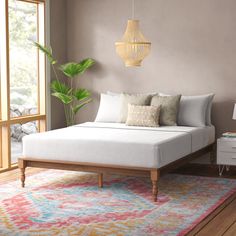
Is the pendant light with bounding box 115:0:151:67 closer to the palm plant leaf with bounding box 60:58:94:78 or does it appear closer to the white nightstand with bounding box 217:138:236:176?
the palm plant leaf with bounding box 60:58:94:78

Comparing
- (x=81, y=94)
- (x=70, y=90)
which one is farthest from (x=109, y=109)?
(x=70, y=90)

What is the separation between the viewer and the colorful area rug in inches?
182

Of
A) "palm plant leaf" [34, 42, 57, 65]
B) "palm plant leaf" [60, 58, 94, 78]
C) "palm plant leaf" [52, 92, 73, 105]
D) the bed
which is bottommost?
the bed

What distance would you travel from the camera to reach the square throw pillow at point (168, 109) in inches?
281

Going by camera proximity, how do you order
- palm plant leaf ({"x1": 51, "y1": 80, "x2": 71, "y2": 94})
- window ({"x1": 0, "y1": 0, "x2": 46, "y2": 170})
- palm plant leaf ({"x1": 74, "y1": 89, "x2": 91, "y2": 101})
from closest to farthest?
window ({"x1": 0, "y1": 0, "x2": 46, "y2": 170}), palm plant leaf ({"x1": 51, "y1": 80, "x2": 71, "y2": 94}), palm plant leaf ({"x1": 74, "y1": 89, "x2": 91, "y2": 101})

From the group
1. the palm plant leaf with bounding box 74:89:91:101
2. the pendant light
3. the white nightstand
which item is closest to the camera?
the white nightstand

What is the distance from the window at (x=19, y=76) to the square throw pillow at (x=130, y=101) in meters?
1.26

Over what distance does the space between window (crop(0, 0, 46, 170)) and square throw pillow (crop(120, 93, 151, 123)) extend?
1256mm

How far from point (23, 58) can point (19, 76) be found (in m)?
0.27

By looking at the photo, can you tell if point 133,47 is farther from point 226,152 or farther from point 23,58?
point 226,152

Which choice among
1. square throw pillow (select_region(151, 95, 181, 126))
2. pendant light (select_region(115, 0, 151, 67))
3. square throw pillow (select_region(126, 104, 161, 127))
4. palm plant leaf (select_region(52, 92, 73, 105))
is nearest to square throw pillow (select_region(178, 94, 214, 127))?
square throw pillow (select_region(151, 95, 181, 126))

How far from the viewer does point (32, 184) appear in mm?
6363

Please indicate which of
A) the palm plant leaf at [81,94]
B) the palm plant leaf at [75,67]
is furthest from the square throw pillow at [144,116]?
the palm plant leaf at [75,67]

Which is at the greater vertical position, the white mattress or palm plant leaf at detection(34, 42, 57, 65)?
palm plant leaf at detection(34, 42, 57, 65)
